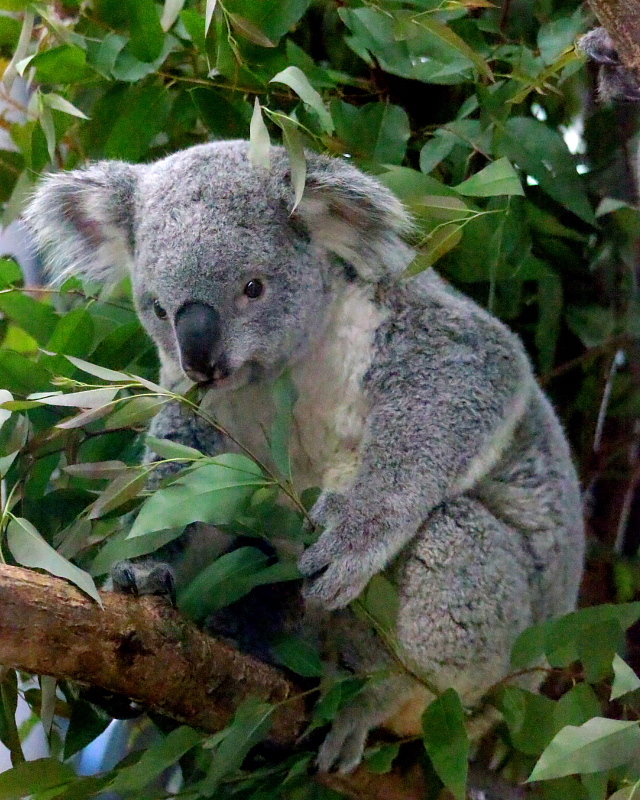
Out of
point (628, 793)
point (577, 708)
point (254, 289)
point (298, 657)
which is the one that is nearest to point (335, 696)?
point (298, 657)

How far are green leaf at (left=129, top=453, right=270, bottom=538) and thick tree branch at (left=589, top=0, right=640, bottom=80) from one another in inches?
40.2

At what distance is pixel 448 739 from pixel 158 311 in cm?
106

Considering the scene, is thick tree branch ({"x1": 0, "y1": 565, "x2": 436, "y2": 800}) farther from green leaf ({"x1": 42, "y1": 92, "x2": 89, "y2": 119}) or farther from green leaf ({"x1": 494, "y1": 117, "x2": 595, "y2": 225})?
green leaf ({"x1": 494, "y1": 117, "x2": 595, "y2": 225})

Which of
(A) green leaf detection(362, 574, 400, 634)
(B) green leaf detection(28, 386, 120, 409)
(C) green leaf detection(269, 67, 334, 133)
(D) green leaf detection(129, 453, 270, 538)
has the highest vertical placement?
(C) green leaf detection(269, 67, 334, 133)

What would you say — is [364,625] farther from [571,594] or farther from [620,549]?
[620,549]

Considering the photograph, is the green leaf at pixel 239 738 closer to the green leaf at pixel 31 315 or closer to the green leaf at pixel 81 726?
the green leaf at pixel 81 726

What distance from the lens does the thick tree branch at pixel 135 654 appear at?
1643mm

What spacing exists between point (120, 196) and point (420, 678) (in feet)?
4.17

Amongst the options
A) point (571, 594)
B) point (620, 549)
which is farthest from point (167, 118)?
point (620, 549)

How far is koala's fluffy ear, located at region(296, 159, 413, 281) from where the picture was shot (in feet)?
7.18

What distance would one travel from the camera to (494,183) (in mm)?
2129

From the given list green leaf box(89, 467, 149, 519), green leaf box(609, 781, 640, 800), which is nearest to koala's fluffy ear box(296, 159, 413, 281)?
green leaf box(89, 467, 149, 519)

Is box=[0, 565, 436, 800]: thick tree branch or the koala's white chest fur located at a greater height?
the koala's white chest fur

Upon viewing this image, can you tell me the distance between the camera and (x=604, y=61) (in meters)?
2.28
